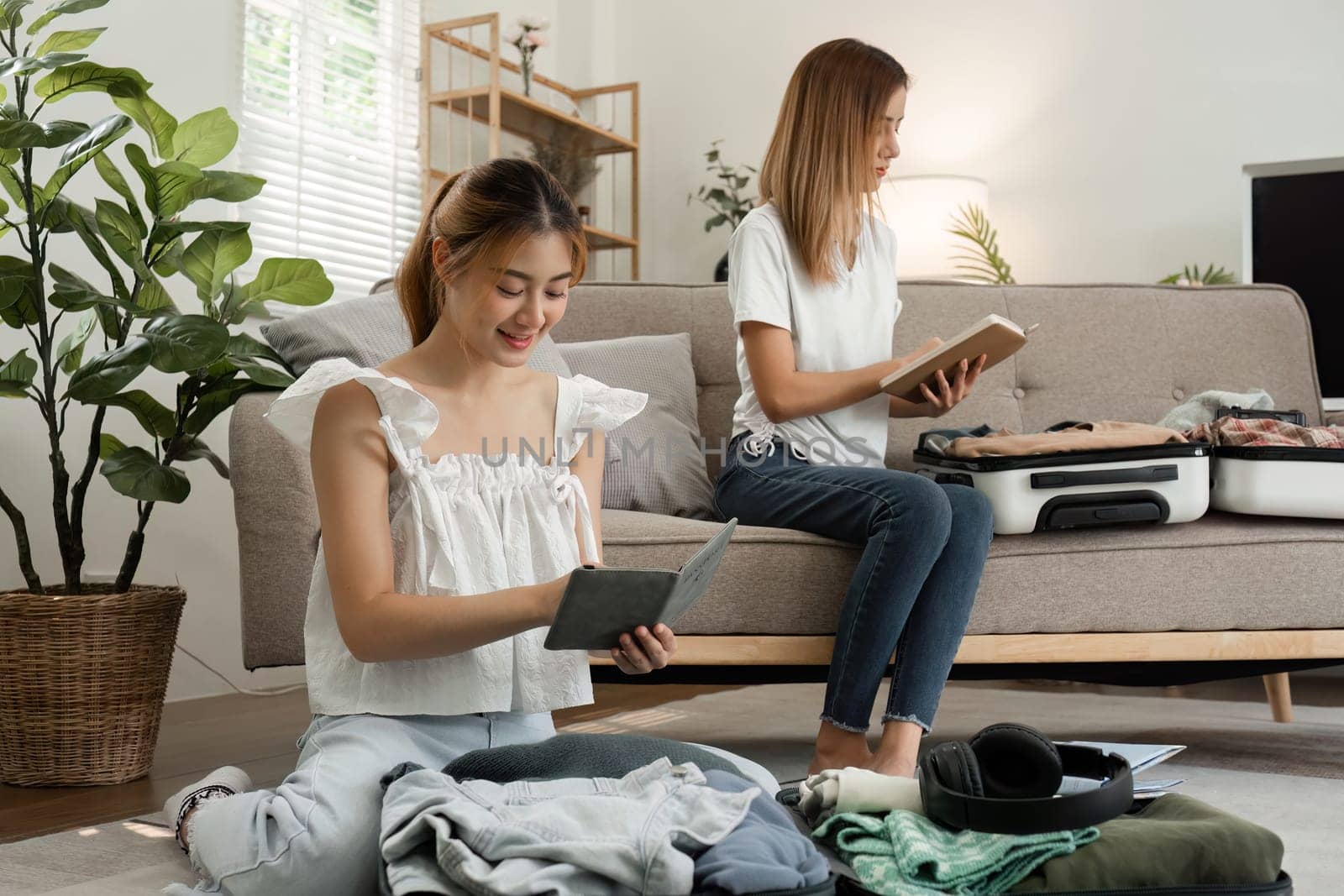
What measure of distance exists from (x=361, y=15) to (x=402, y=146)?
14.0 inches

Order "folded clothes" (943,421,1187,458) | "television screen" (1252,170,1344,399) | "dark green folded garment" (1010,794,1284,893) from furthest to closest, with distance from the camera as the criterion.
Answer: "television screen" (1252,170,1344,399) → "folded clothes" (943,421,1187,458) → "dark green folded garment" (1010,794,1284,893)

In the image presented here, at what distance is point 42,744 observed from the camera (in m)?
1.89

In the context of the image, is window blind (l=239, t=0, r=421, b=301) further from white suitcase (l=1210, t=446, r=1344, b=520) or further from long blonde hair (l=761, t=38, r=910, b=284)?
white suitcase (l=1210, t=446, r=1344, b=520)

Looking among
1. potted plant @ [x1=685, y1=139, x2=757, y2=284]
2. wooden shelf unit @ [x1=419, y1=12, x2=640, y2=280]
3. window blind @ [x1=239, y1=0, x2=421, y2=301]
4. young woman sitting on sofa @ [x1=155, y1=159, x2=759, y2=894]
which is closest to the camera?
young woman sitting on sofa @ [x1=155, y1=159, x2=759, y2=894]

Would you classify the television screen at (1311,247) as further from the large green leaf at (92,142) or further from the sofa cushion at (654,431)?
the large green leaf at (92,142)

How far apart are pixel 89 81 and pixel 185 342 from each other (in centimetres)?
44

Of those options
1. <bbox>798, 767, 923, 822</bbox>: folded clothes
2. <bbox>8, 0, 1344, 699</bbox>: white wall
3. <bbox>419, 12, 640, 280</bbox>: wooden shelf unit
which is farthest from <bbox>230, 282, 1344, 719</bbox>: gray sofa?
<bbox>419, 12, 640, 280</bbox>: wooden shelf unit

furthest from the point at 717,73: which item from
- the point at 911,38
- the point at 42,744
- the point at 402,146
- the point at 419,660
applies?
the point at 419,660

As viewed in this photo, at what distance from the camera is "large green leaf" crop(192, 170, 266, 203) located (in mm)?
1985

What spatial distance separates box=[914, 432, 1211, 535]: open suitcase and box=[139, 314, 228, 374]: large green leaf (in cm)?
110

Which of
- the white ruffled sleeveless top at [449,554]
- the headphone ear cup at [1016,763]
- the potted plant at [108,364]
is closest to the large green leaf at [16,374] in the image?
the potted plant at [108,364]

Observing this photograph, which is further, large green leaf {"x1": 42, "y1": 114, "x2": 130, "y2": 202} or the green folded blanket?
large green leaf {"x1": 42, "y1": 114, "x2": 130, "y2": 202}

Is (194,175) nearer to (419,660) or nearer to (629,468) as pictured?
(629,468)

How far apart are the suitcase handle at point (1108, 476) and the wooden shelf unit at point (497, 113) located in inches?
75.7
